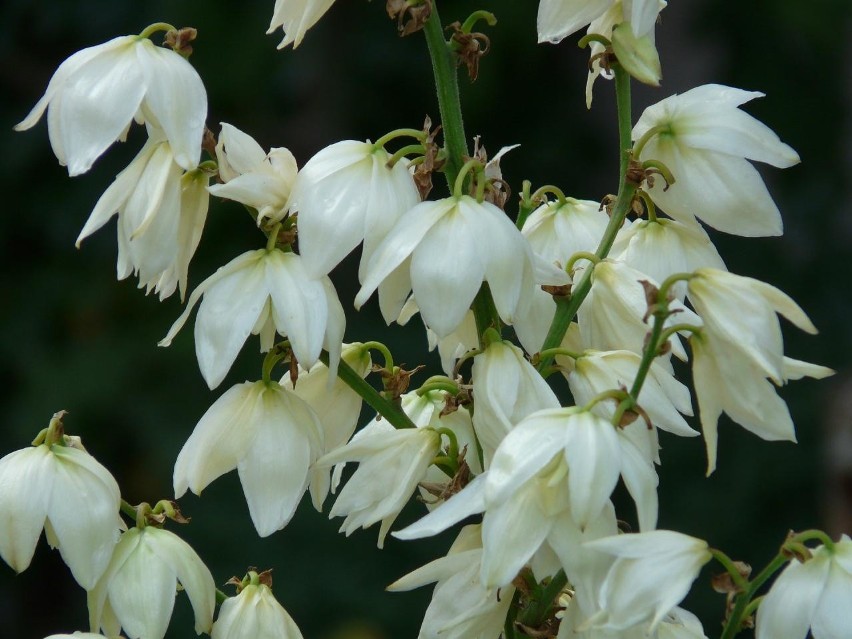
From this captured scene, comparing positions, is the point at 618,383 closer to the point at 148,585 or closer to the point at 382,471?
the point at 382,471

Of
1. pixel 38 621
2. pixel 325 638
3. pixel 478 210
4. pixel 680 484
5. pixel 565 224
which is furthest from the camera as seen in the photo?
pixel 38 621

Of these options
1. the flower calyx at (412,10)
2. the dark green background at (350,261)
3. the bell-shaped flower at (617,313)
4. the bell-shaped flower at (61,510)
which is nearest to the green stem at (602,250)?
the bell-shaped flower at (617,313)

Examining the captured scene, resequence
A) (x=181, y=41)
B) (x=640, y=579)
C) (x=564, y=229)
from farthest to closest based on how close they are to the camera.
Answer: (x=564, y=229), (x=181, y=41), (x=640, y=579)

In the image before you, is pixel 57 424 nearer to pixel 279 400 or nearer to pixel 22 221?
pixel 279 400

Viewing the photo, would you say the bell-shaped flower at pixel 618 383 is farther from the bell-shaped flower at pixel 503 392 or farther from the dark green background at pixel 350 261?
the dark green background at pixel 350 261

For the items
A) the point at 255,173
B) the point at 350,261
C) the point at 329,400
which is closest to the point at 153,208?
the point at 255,173

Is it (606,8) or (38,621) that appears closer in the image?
(606,8)

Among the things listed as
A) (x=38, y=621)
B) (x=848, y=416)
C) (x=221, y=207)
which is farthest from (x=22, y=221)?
(x=848, y=416)
